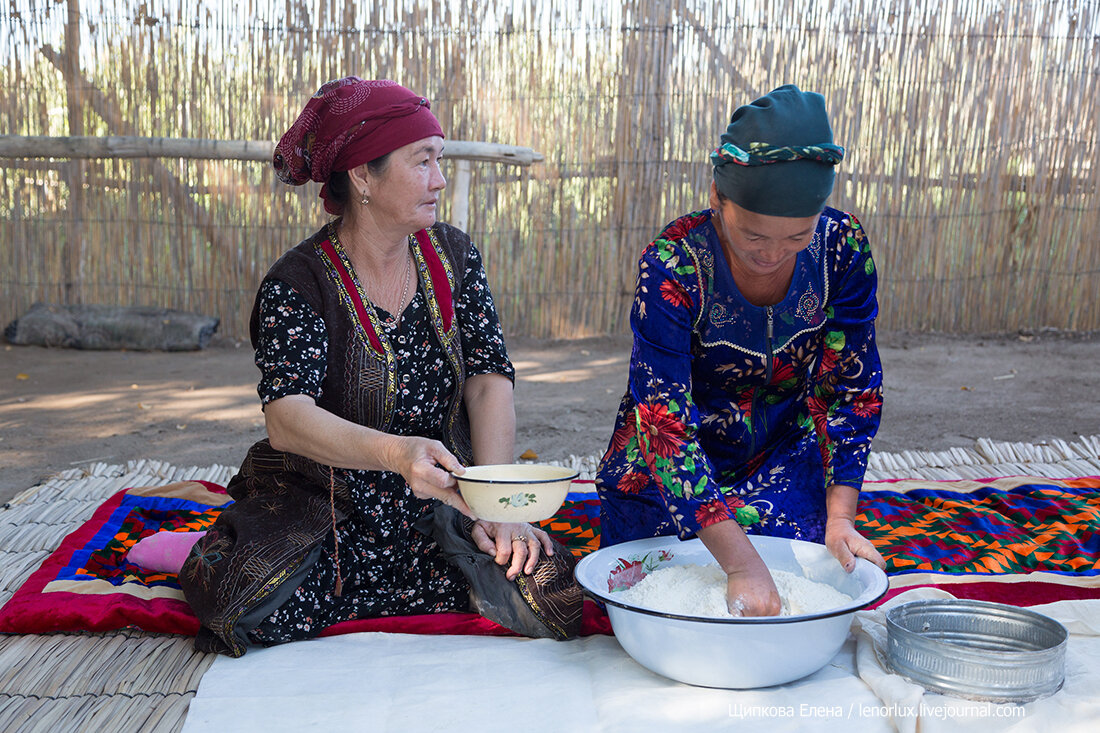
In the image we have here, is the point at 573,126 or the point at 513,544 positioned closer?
the point at 513,544

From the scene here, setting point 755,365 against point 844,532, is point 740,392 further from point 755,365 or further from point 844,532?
point 844,532

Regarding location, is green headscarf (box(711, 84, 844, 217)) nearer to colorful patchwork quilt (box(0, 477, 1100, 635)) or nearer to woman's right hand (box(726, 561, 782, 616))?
woman's right hand (box(726, 561, 782, 616))

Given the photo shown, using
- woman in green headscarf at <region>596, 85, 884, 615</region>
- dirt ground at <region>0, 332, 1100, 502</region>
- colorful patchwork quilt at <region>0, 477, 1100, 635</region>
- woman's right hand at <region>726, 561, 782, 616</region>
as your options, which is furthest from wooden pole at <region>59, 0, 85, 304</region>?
woman's right hand at <region>726, 561, 782, 616</region>

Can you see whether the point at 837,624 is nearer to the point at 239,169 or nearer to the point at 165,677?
the point at 165,677

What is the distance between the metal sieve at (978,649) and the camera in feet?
5.24

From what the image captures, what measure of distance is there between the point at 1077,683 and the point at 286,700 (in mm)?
1437

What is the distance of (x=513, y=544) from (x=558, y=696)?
392 millimetres

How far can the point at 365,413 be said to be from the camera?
2082mm

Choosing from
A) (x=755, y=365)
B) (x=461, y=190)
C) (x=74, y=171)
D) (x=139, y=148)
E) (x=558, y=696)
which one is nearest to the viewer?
(x=558, y=696)

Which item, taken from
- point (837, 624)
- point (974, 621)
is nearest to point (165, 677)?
point (837, 624)

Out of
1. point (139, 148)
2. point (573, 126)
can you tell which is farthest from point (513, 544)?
point (573, 126)

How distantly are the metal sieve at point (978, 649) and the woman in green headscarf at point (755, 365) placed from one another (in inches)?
6.2

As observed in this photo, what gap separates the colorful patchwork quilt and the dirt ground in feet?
2.47

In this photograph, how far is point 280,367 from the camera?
1.96 metres
